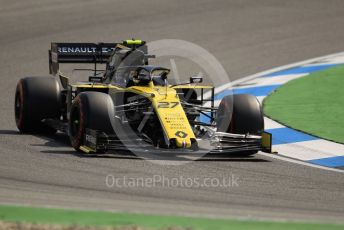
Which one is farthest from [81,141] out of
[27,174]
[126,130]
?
[27,174]

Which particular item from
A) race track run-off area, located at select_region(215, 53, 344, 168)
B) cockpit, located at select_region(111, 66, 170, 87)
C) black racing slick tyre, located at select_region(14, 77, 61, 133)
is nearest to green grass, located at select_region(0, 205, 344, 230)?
race track run-off area, located at select_region(215, 53, 344, 168)

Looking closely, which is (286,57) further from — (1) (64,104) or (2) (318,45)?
(1) (64,104)

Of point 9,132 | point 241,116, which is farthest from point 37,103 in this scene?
point 241,116

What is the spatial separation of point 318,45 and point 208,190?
39.0 ft

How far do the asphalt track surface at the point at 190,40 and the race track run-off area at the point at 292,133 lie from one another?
0.54 meters

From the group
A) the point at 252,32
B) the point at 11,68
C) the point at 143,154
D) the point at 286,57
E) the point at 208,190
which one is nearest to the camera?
the point at 208,190

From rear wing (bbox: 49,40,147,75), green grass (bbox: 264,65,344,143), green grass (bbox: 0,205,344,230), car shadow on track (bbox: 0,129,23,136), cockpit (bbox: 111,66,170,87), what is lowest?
green grass (bbox: 0,205,344,230)

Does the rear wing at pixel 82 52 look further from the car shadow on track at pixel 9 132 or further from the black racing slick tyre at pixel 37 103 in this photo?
the car shadow on track at pixel 9 132

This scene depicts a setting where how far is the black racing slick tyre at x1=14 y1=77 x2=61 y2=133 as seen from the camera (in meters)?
13.0

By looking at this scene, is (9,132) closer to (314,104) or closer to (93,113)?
(93,113)

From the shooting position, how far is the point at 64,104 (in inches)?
524

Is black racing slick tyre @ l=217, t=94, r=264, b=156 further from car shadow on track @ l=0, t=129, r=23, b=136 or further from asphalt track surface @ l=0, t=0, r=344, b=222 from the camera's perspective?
car shadow on track @ l=0, t=129, r=23, b=136

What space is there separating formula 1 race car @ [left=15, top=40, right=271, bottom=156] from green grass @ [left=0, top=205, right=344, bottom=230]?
3220 millimetres

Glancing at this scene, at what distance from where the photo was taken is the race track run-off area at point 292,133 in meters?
12.1
